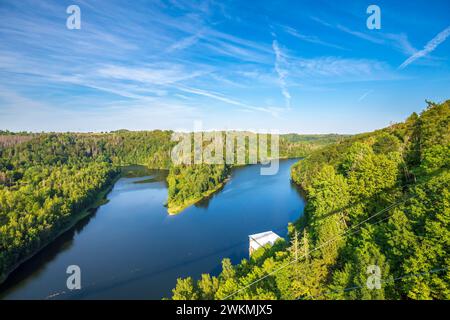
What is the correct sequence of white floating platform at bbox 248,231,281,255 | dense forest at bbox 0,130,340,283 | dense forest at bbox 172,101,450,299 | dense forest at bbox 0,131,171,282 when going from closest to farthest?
dense forest at bbox 172,101,450,299, white floating platform at bbox 248,231,281,255, dense forest at bbox 0,131,171,282, dense forest at bbox 0,130,340,283

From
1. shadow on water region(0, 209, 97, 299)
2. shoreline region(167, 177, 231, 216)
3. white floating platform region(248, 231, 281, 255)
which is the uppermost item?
white floating platform region(248, 231, 281, 255)

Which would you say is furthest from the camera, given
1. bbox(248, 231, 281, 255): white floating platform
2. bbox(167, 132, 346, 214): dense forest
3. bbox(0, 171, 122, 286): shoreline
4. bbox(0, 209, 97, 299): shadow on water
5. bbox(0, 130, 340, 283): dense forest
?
bbox(167, 132, 346, 214): dense forest

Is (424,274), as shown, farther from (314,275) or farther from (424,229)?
(314,275)

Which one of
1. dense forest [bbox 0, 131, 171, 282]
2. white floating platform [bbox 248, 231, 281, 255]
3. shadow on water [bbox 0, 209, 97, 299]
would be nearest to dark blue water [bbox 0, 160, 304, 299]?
shadow on water [bbox 0, 209, 97, 299]

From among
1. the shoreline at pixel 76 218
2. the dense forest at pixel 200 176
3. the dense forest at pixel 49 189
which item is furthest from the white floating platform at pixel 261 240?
the shoreline at pixel 76 218

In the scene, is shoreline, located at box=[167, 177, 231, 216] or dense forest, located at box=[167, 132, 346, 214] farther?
dense forest, located at box=[167, 132, 346, 214]

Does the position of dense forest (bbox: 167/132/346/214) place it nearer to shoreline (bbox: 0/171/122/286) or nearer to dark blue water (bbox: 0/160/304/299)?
dark blue water (bbox: 0/160/304/299)

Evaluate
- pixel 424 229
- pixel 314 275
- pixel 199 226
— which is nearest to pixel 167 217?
pixel 199 226
